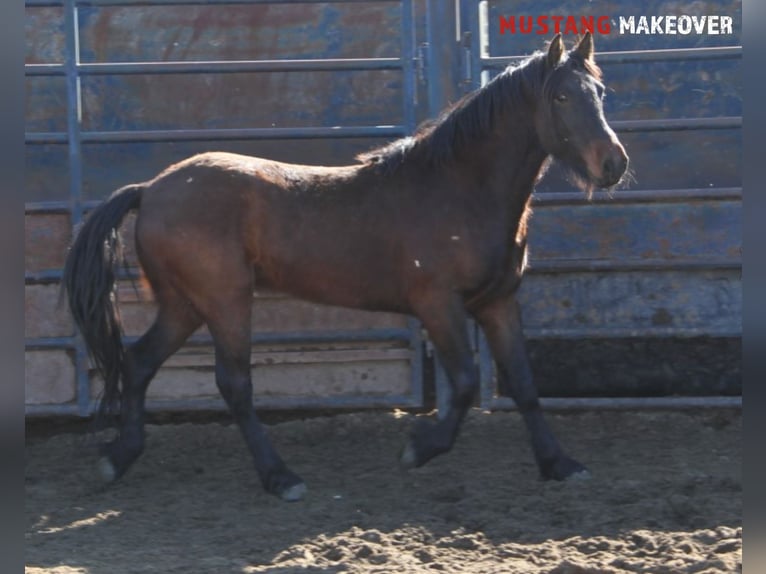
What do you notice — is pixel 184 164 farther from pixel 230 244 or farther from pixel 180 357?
pixel 180 357

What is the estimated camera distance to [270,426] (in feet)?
19.2

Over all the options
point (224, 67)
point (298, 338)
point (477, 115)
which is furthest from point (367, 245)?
point (224, 67)

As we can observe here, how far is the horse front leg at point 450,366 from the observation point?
15.8ft

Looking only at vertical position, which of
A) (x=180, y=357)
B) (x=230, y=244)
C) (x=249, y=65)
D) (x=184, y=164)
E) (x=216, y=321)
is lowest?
(x=180, y=357)

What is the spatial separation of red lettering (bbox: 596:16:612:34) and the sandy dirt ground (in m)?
2.20

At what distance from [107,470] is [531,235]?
2.51 meters

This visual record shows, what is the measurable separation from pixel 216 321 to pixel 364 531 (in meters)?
1.21

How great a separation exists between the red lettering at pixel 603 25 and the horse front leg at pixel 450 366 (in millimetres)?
2312

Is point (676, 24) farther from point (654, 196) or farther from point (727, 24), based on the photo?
point (654, 196)

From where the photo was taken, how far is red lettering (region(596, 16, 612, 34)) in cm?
630

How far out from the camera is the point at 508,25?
20.8 ft

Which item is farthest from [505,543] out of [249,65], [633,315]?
[249,65]

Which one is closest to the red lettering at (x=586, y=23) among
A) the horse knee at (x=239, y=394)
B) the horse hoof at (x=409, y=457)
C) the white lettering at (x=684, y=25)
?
the white lettering at (x=684, y=25)

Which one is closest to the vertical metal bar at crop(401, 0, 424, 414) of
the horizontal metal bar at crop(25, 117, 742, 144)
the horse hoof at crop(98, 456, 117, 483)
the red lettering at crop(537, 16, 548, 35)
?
the horizontal metal bar at crop(25, 117, 742, 144)
